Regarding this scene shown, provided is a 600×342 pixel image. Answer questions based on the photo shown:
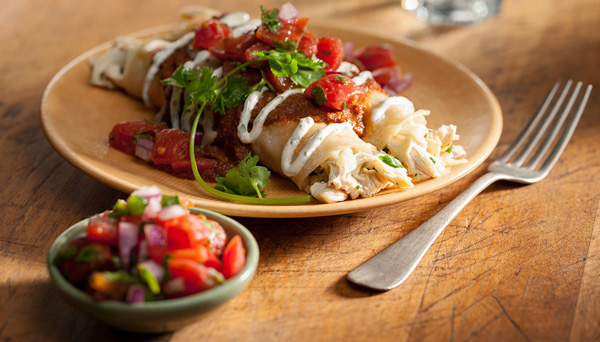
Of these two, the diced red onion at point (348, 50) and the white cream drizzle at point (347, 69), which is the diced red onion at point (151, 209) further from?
the diced red onion at point (348, 50)

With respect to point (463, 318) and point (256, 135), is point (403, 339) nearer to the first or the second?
point (463, 318)

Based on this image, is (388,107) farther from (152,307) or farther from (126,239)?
(152,307)

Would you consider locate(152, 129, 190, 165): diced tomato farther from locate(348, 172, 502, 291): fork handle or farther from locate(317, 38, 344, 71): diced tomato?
locate(348, 172, 502, 291): fork handle

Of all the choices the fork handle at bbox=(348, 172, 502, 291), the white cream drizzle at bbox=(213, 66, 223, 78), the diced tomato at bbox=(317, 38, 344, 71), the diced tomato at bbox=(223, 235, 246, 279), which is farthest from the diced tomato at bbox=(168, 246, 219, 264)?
the diced tomato at bbox=(317, 38, 344, 71)

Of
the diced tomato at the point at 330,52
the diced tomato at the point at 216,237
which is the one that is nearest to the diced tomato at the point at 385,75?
the diced tomato at the point at 330,52

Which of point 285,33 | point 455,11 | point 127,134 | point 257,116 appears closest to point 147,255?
point 257,116

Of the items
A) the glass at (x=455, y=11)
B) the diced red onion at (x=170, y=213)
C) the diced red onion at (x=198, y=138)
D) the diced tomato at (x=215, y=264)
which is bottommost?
the glass at (x=455, y=11)
